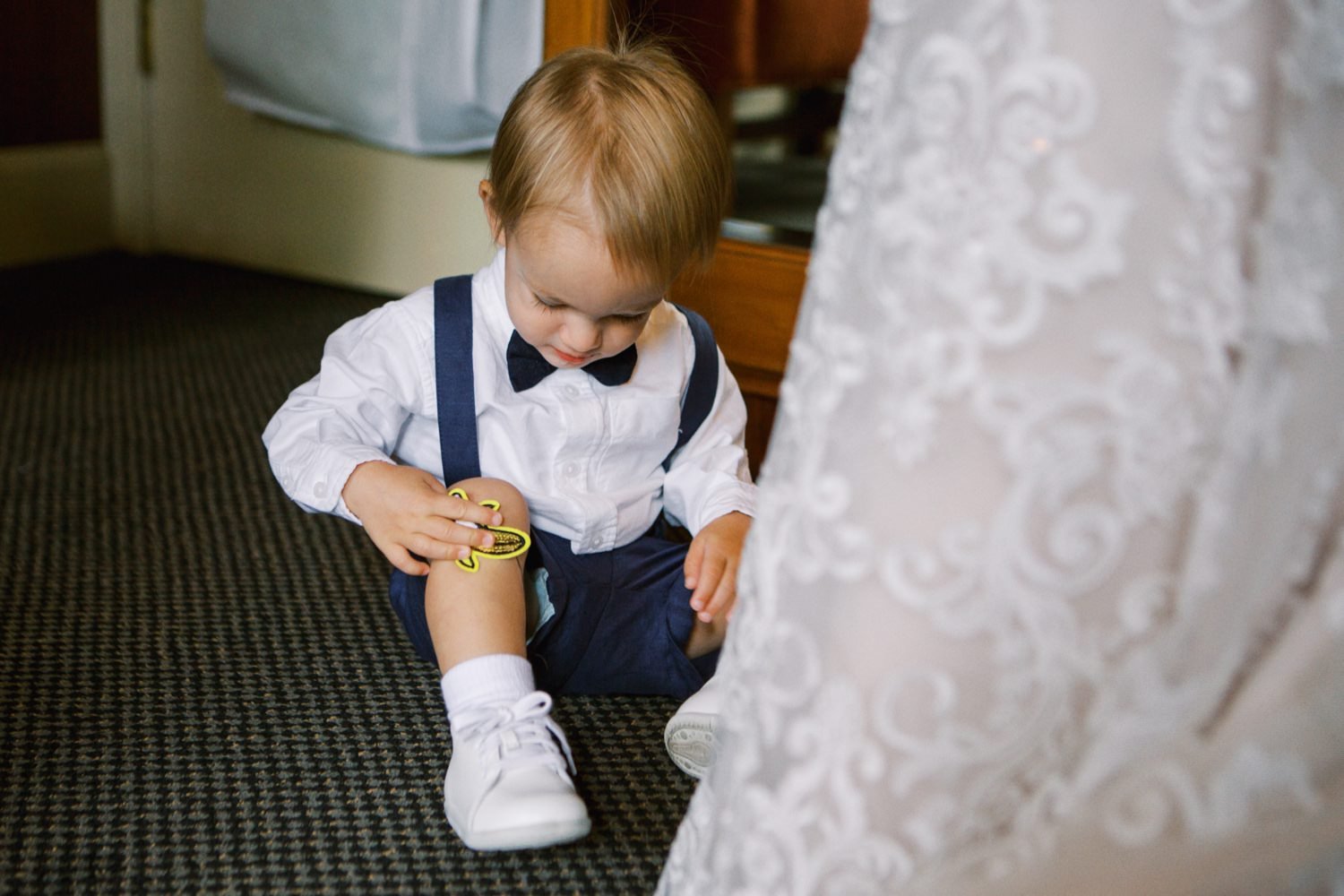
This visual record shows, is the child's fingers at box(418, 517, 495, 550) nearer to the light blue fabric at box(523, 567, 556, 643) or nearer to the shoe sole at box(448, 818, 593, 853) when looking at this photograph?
the light blue fabric at box(523, 567, 556, 643)

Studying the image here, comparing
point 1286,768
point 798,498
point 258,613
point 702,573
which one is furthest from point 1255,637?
point 258,613

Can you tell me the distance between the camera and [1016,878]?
50 cm

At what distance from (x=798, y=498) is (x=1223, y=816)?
20cm

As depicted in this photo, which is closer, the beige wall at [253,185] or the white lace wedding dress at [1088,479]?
the white lace wedding dress at [1088,479]

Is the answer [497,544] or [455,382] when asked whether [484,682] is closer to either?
[497,544]

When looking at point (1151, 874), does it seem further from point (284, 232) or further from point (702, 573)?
point (284, 232)

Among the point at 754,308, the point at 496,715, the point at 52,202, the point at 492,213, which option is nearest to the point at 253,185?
the point at 52,202

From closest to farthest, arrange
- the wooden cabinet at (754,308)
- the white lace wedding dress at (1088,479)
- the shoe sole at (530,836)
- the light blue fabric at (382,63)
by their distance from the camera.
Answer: the white lace wedding dress at (1088,479)
the shoe sole at (530,836)
the wooden cabinet at (754,308)
the light blue fabric at (382,63)

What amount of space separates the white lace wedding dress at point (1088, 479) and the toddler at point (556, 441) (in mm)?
284

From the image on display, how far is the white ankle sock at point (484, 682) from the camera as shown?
30.4 inches

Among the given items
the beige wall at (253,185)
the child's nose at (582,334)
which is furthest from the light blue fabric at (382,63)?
the child's nose at (582,334)

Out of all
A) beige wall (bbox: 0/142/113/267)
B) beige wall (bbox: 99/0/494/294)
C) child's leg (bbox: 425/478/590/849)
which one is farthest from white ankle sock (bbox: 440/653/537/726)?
beige wall (bbox: 0/142/113/267)

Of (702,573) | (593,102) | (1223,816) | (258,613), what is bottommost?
(258,613)

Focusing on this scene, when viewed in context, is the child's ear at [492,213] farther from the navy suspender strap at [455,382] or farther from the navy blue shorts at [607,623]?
the navy blue shorts at [607,623]
